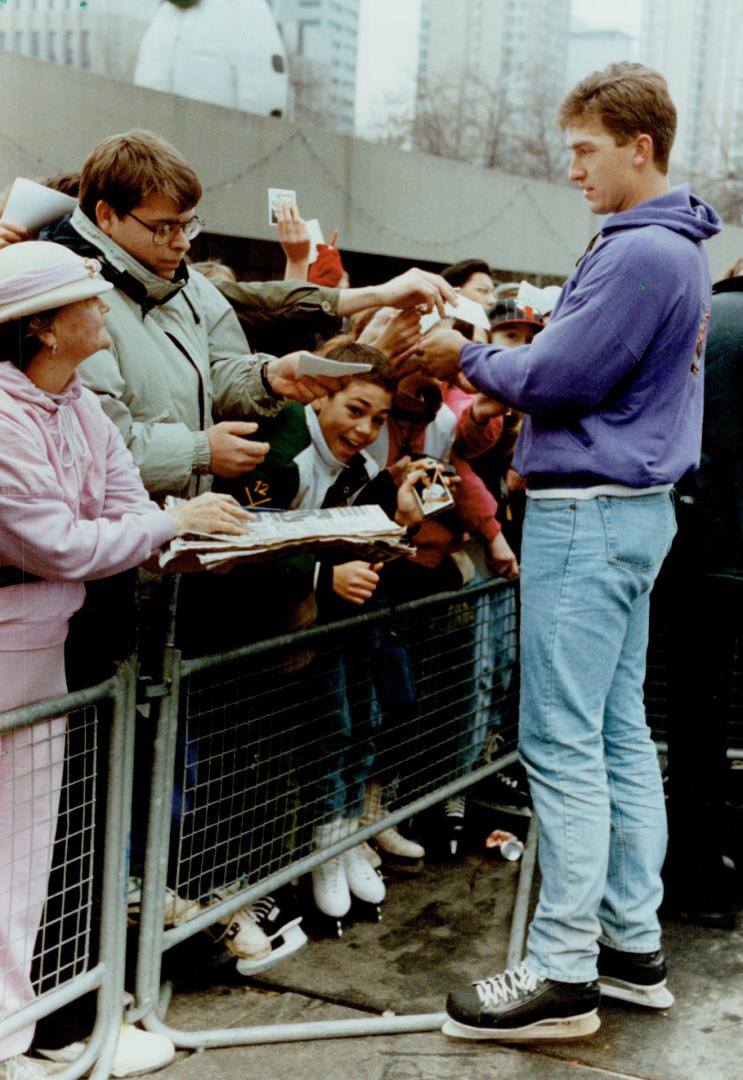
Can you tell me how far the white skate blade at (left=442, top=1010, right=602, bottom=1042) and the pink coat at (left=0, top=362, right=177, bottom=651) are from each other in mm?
1372

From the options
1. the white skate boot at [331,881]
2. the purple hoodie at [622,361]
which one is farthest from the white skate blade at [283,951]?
the purple hoodie at [622,361]

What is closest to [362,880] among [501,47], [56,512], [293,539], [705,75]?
[293,539]

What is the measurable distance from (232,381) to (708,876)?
205 centimetres

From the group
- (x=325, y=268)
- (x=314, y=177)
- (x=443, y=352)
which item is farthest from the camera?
(x=314, y=177)

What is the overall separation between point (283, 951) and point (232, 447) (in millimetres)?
1465

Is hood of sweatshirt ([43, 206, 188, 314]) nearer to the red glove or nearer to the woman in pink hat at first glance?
the woman in pink hat

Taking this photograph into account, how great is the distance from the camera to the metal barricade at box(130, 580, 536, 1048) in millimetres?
2967

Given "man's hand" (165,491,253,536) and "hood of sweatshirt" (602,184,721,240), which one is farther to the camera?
"hood of sweatshirt" (602,184,721,240)

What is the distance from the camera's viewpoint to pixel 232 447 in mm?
2920

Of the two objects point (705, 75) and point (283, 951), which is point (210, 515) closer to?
point (283, 951)

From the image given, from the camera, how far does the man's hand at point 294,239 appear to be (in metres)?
4.28

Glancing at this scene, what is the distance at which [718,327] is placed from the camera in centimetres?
359

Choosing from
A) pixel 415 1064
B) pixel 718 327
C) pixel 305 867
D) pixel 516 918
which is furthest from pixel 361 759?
pixel 718 327

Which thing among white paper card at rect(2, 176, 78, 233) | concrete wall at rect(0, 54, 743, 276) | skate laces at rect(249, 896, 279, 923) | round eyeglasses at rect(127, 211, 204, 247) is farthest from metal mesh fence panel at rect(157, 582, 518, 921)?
concrete wall at rect(0, 54, 743, 276)
